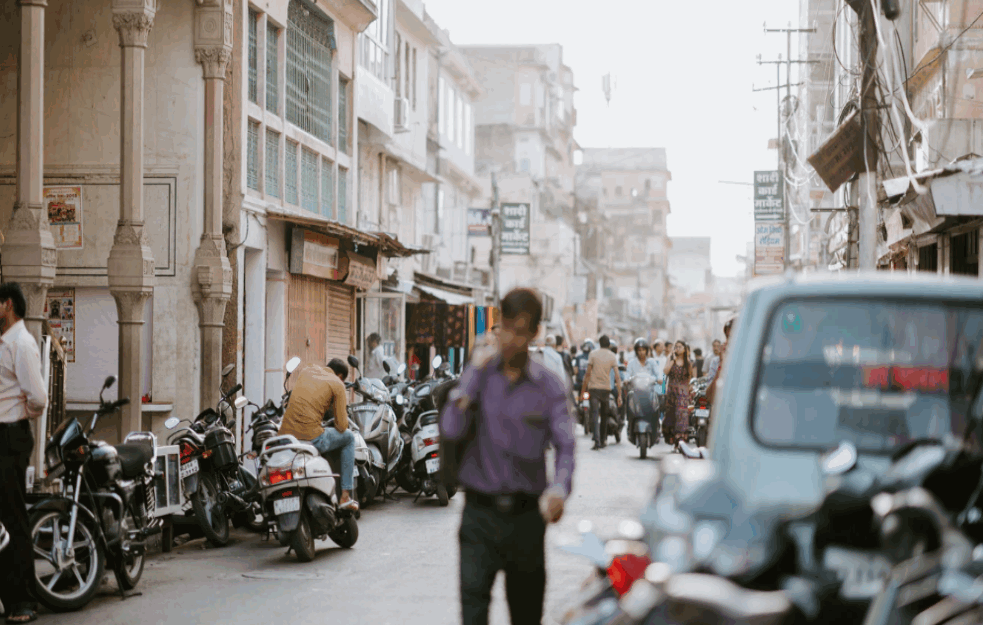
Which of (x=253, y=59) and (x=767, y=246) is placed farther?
(x=767, y=246)

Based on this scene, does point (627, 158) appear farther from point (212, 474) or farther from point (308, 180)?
point (212, 474)

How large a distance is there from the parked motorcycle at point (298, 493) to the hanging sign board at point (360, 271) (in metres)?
11.6

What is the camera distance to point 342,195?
2459cm

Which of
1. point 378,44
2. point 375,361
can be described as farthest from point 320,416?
point 378,44

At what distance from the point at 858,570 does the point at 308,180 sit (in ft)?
62.2

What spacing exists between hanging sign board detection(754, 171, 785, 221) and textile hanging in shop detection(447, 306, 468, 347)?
48.5 feet

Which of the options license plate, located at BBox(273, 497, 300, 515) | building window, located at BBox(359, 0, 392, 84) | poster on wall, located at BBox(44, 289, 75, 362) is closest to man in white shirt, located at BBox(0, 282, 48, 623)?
license plate, located at BBox(273, 497, 300, 515)

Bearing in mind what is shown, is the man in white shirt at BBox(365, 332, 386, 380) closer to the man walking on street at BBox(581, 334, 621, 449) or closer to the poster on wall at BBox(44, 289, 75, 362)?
the man walking on street at BBox(581, 334, 621, 449)

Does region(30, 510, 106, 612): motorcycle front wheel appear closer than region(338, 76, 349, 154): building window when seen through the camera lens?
Yes

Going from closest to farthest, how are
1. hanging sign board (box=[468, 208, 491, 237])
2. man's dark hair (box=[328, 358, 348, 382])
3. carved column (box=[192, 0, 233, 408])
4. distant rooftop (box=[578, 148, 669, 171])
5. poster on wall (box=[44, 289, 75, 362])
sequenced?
man's dark hair (box=[328, 358, 348, 382]) → carved column (box=[192, 0, 233, 408]) → poster on wall (box=[44, 289, 75, 362]) → hanging sign board (box=[468, 208, 491, 237]) → distant rooftop (box=[578, 148, 669, 171])

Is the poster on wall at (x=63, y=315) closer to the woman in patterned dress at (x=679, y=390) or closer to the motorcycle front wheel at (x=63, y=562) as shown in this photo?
the motorcycle front wheel at (x=63, y=562)

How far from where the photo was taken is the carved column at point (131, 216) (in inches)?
531

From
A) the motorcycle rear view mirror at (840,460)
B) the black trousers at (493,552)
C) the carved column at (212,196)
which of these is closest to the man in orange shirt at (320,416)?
the carved column at (212,196)

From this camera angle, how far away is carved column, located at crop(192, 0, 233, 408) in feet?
53.4
